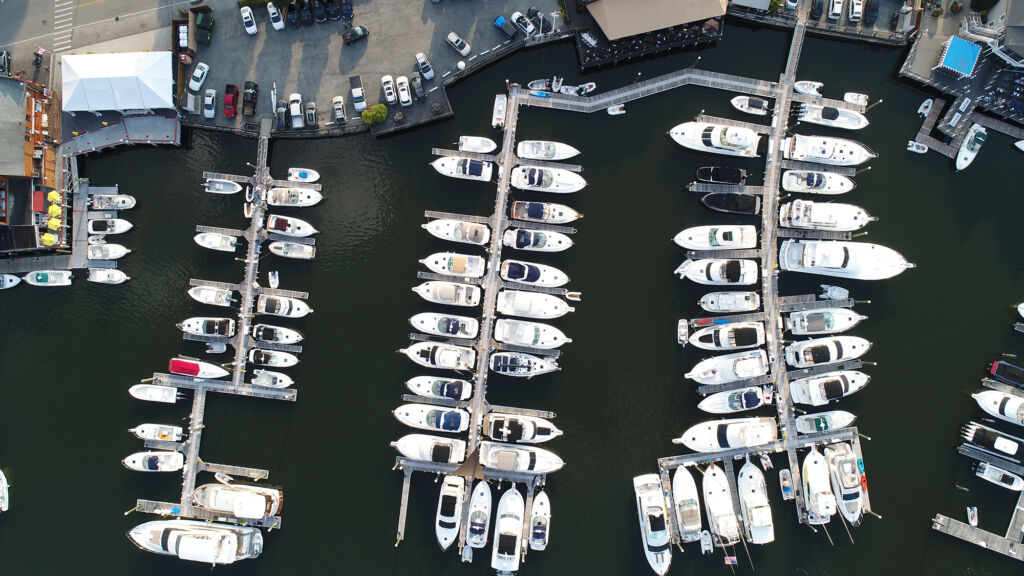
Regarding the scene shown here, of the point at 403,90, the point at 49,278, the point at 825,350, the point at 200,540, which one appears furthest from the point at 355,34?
the point at 825,350

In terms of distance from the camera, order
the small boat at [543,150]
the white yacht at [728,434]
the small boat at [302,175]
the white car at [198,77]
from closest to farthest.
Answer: the white yacht at [728,434] → the white car at [198,77] → the small boat at [543,150] → the small boat at [302,175]

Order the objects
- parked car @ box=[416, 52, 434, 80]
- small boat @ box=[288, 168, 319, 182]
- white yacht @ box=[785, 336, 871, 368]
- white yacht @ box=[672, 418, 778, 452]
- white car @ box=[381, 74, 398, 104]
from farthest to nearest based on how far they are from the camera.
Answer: small boat @ box=[288, 168, 319, 182] → parked car @ box=[416, 52, 434, 80] → white car @ box=[381, 74, 398, 104] → white yacht @ box=[785, 336, 871, 368] → white yacht @ box=[672, 418, 778, 452]

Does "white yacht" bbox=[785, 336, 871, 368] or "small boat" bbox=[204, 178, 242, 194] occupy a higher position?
"small boat" bbox=[204, 178, 242, 194]

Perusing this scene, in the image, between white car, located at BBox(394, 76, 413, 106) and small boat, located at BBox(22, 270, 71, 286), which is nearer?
white car, located at BBox(394, 76, 413, 106)

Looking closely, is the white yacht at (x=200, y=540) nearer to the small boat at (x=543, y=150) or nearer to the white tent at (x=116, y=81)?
the white tent at (x=116, y=81)

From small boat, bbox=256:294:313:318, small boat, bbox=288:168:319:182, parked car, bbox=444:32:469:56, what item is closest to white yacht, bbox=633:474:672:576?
small boat, bbox=256:294:313:318

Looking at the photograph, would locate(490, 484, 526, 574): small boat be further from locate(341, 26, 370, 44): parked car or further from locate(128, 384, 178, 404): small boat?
locate(341, 26, 370, 44): parked car

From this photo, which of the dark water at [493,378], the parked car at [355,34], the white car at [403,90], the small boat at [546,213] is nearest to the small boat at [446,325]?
the dark water at [493,378]

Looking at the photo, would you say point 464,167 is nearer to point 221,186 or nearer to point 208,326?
point 221,186
